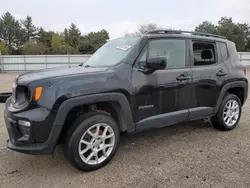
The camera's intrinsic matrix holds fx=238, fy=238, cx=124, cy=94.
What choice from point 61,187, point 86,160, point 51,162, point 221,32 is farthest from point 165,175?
point 221,32

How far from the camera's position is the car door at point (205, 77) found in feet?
13.1

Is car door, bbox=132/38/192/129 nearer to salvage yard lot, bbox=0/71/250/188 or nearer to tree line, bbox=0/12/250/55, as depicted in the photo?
salvage yard lot, bbox=0/71/250/188

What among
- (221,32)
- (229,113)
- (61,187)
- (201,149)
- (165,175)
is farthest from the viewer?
(221,32)

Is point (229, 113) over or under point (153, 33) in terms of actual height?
under

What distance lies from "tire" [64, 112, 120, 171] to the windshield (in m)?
0.89

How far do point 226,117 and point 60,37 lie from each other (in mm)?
53819

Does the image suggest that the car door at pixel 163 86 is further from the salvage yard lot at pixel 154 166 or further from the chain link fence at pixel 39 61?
the chain link fence at pixel 39 61

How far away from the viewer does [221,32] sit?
43188 millimetres

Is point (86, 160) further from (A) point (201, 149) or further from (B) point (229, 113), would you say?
(B) point (229, 113)

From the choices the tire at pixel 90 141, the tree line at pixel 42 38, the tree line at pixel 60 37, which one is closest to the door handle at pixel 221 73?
the tire at pixel 90 141

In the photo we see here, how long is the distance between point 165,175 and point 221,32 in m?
45.4

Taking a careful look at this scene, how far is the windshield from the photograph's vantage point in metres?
3.50

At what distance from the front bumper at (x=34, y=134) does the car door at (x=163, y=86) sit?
1.17 m

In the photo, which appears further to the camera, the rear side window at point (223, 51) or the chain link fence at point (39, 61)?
the chain link fence at point (39, 61)
